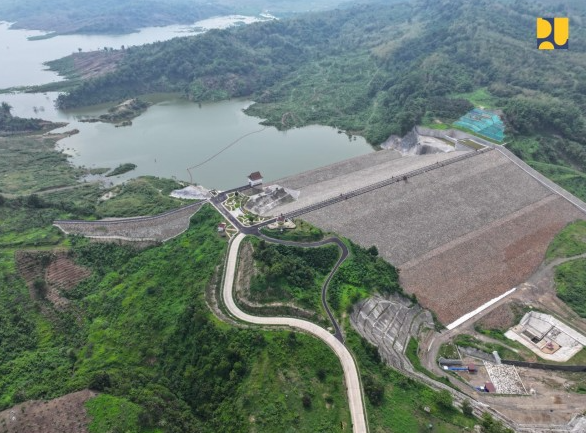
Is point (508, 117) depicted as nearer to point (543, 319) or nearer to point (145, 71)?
point (543, 319)

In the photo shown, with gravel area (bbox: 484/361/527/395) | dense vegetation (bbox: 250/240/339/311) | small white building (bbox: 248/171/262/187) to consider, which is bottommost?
gravel area (bbox: 484/361/527/395)

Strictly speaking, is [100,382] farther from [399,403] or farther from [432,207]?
[432,207]

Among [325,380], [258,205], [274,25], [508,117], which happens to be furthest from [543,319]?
[274,25]

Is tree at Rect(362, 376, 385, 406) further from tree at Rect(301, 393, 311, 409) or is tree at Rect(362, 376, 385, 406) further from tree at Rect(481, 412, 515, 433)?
tree at Rect(481, 412, 515, 433)

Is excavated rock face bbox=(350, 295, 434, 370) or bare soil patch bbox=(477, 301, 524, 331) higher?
excavated rock face bbox=(350, 295, 434, 370)

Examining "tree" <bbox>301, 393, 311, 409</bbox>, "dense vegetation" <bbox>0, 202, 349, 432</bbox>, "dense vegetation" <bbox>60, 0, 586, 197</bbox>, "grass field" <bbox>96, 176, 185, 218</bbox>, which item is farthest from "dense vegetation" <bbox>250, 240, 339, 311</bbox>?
"dense vegetation" <bbox>60, 0, 586, 197</bbox>
